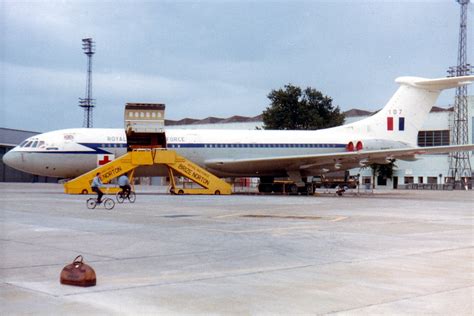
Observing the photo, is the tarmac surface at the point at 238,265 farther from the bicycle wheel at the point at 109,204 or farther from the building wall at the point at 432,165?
the building wall at the point at 432,165

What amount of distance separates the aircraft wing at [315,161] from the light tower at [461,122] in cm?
3682

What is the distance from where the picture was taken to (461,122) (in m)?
75.0

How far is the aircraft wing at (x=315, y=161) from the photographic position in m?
38.2

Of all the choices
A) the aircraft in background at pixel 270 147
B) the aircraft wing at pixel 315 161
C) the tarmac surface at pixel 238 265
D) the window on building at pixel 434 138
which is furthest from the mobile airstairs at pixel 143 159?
the window on building at pixel 434 138

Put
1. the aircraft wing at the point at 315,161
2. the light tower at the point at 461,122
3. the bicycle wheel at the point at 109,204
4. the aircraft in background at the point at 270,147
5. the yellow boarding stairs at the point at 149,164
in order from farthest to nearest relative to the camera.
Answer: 1. the light tower at the point at 461,122
2. the aircraft wing at the point at 315,161
3. the aircraft in background at the point at 270,147
4. the yellow boarding stairs at the point at 149,164
5. the bicycle wheel at the point at 109,204

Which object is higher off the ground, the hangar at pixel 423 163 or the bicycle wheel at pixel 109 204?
the hangar at pixel 423 163

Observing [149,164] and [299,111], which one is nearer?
[149,164]

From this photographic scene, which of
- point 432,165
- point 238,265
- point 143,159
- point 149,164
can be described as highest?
point 432,165

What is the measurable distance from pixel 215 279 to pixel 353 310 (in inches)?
104

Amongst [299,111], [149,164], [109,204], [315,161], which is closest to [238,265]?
[109,204]

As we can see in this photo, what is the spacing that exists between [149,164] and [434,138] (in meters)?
53.1

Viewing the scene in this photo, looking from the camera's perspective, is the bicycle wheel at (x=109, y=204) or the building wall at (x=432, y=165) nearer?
the bicycle wheel at (x=109, y=204)

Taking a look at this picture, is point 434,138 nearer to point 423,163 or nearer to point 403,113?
point 423,163

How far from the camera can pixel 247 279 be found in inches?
374
